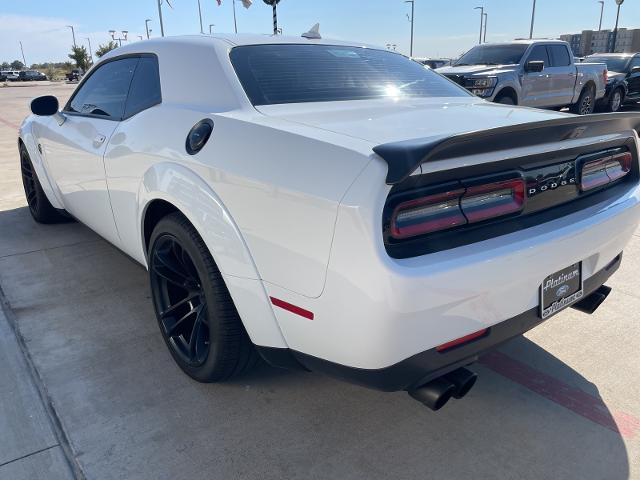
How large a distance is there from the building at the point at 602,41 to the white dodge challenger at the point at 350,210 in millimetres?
67930

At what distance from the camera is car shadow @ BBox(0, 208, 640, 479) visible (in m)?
2.06

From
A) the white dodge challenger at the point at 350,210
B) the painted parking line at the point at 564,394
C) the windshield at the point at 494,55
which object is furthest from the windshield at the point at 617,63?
the painted parking line at the point at 564,394

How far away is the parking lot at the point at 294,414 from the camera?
207 cm

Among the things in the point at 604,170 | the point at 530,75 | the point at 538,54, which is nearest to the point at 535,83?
the point at 530,75

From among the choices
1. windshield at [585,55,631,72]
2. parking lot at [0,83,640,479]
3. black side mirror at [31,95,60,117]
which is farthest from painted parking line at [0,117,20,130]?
windshield at [585,55,631,72]

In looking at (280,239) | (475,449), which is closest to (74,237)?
(280,239)

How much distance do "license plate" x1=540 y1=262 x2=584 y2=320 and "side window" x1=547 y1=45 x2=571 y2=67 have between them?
9835mm

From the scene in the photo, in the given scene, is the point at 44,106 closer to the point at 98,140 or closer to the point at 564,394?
the point at 98,140

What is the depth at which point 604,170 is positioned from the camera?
8.11 feet

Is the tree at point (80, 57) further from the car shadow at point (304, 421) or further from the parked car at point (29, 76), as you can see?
the car shadow at point (304, 421)

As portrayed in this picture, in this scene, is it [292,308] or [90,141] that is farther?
[90,141]

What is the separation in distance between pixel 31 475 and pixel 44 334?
3.80 ft

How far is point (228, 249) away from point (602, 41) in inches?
3334

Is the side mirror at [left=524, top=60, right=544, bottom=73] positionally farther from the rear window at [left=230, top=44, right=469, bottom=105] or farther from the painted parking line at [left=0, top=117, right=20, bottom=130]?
the painted parking line at [left=0, top=117, right=20, bottom=130]
